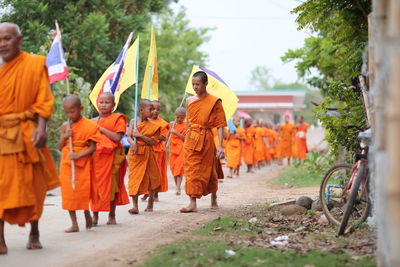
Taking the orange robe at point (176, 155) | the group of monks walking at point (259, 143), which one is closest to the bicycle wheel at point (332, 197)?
the orange robe at point (176, 155)

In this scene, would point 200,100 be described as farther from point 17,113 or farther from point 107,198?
point 17,113

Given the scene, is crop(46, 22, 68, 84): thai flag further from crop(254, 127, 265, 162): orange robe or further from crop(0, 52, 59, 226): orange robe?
crop(254, 127, 265, 162): orange robe

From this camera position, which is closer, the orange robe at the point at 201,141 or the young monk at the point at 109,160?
the young monk at the point at 109,160

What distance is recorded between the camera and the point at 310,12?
9.11 metres

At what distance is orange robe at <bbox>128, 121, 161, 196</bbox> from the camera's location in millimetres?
10383

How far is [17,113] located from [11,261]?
1.37 metres

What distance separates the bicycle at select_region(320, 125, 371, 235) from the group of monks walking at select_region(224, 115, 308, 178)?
12.3m

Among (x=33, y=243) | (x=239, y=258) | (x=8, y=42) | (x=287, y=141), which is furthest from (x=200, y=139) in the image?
(x=287, y=141)

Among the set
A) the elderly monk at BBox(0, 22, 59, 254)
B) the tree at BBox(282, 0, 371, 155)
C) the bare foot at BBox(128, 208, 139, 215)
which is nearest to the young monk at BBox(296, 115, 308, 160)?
the tree at BBox(282, 0, 371, 155)

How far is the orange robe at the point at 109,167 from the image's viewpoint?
869cm

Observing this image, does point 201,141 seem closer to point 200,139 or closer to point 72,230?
point 200,139

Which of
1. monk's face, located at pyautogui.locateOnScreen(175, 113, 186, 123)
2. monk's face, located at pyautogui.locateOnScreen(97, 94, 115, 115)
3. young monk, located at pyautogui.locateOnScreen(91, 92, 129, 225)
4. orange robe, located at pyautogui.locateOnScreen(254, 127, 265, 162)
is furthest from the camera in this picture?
orange robe, located at pyautogui.locateOnScreen(254, 127, 265, 162)

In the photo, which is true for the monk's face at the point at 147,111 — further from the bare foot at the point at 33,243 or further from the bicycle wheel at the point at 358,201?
the bare foot at the point at 33,243

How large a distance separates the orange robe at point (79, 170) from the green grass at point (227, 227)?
1.35 meters
